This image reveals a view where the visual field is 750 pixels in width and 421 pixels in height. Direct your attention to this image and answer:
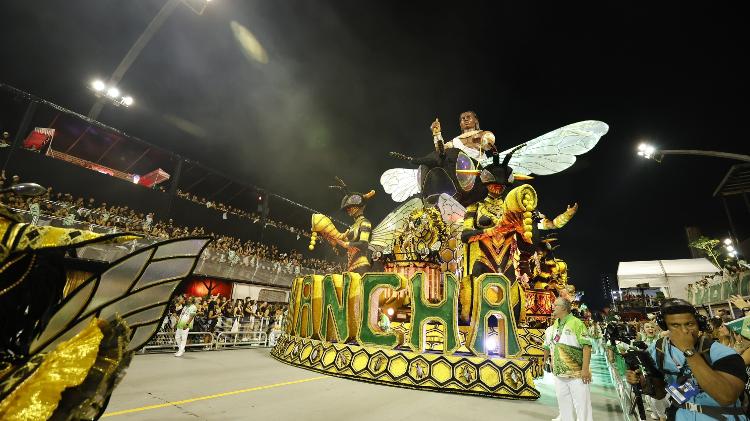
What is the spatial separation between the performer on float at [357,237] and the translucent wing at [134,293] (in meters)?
11.2

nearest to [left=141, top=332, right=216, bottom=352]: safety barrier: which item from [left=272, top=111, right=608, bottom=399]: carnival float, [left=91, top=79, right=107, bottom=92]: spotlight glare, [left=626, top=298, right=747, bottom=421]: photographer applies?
[left=272, top=111, right=608, bottom=399]: carnival float

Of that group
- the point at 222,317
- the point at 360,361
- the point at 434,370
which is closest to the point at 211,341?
the point at 222,317

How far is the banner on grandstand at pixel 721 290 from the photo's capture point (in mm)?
13711

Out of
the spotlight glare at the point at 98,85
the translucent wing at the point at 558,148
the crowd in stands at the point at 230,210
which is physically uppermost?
the spotlight glare at the point at 98,85

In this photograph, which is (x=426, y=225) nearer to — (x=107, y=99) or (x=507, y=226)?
(x=507, y=226)

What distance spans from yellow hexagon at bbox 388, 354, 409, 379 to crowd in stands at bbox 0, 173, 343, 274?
207 inches

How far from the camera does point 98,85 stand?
16.3 meters

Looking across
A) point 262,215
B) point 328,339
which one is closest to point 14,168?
point 262,215

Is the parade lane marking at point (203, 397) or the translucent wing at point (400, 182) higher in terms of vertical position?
the translucent wing at point (400, 182)

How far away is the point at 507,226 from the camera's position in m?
9.75

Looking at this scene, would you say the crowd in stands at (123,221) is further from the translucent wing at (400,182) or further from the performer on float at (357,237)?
the translucent wing at (400,182)

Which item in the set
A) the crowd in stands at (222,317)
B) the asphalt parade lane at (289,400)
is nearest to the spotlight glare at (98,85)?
the crowd in stands at (222,317)

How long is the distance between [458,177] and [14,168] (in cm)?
2100

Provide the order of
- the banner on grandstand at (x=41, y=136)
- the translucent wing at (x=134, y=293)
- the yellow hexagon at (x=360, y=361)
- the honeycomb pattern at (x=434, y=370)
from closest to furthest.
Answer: the translucent wing at (x=134, y=293), the honeycomb pattern at (x=434, y=370), the yellow hexagon at (x=360, y=361), the banner on grandstand at (x=41, y=136)
